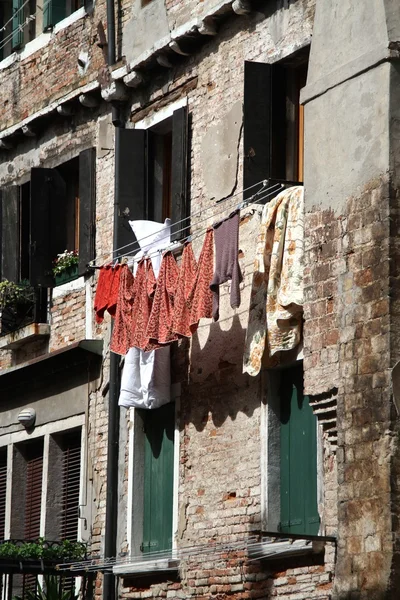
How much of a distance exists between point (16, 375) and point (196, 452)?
3689mm

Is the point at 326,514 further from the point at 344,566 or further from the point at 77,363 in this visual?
the point at 77,363

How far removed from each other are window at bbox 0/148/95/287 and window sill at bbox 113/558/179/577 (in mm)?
3281

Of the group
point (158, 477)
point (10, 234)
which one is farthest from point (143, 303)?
point (10, 234)

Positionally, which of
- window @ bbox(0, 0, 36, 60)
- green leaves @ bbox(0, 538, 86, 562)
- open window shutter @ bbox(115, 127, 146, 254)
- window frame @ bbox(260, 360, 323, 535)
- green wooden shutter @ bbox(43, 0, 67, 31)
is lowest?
green leaves @ bbox(0, 538, 86, 562)

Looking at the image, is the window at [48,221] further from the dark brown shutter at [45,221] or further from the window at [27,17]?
the window at [27,17]

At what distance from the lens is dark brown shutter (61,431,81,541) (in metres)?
17.9

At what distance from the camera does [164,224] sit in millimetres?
16703

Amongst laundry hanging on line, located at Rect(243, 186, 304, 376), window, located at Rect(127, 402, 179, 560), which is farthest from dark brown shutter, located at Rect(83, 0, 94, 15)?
laundry hanging on line, located at Rect(243, 186, 304, 376)

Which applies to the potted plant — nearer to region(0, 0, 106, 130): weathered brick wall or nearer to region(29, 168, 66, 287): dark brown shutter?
region(29, 168, 66, 287): dark brown shutter

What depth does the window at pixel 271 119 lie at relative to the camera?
15.4 m

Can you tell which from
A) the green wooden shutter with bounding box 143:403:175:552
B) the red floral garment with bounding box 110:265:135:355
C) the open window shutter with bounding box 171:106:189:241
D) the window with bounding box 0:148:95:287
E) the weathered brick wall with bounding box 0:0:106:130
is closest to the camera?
the red floral garment with bounding box 110:265:135:355

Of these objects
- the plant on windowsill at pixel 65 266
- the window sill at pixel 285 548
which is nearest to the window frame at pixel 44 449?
the plant on windowsill at pixel 65 266

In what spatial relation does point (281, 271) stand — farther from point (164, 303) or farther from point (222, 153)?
point (222, 153)

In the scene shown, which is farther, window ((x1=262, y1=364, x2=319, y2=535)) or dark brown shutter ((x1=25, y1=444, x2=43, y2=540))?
dark brown shutter ((x1=25, y1=444, x2=43, y2=540))
